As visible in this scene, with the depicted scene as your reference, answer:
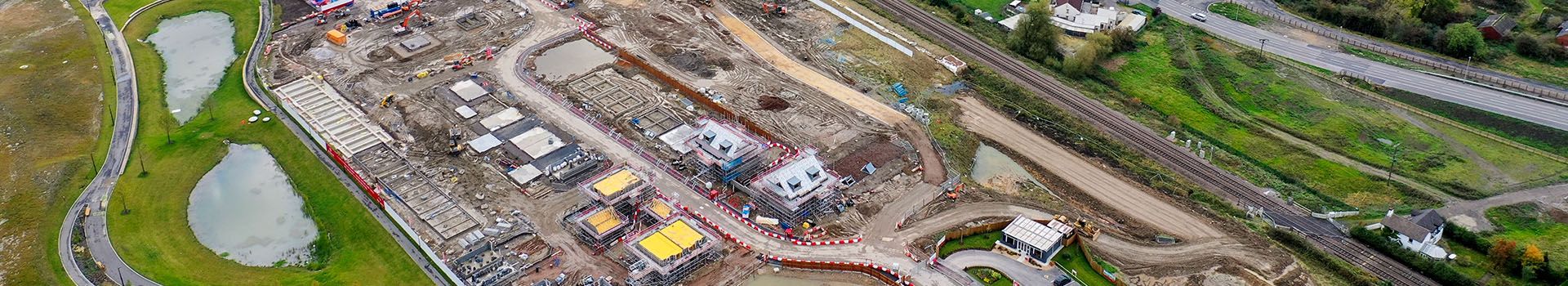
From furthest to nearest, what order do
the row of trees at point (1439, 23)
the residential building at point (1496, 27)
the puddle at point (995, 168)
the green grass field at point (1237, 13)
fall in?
the green grass field at point (1237, 13)
the residential building at point (1496, 27)
the row of trees at point (1439, 23)
the puddle at point (995, 168)

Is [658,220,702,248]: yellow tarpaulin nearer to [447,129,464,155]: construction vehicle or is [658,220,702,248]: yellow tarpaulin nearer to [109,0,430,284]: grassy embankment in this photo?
[109,0,430,284]: grassy embankment

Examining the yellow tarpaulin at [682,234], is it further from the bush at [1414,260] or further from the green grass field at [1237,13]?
the green grass field at [1237,13]

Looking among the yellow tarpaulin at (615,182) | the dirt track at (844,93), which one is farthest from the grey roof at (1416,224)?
the yellow tarpaulin at (615,182)

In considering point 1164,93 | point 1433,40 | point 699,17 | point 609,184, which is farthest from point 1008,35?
point 609,184

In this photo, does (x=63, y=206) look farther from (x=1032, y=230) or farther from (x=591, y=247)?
(x=1032, y=230)

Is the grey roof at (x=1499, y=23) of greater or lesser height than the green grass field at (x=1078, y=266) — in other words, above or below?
above

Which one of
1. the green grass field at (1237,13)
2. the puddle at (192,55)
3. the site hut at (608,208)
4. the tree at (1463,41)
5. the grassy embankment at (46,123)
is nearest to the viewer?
the site hut at (608,208)

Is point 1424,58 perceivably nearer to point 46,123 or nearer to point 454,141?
point 454,141
